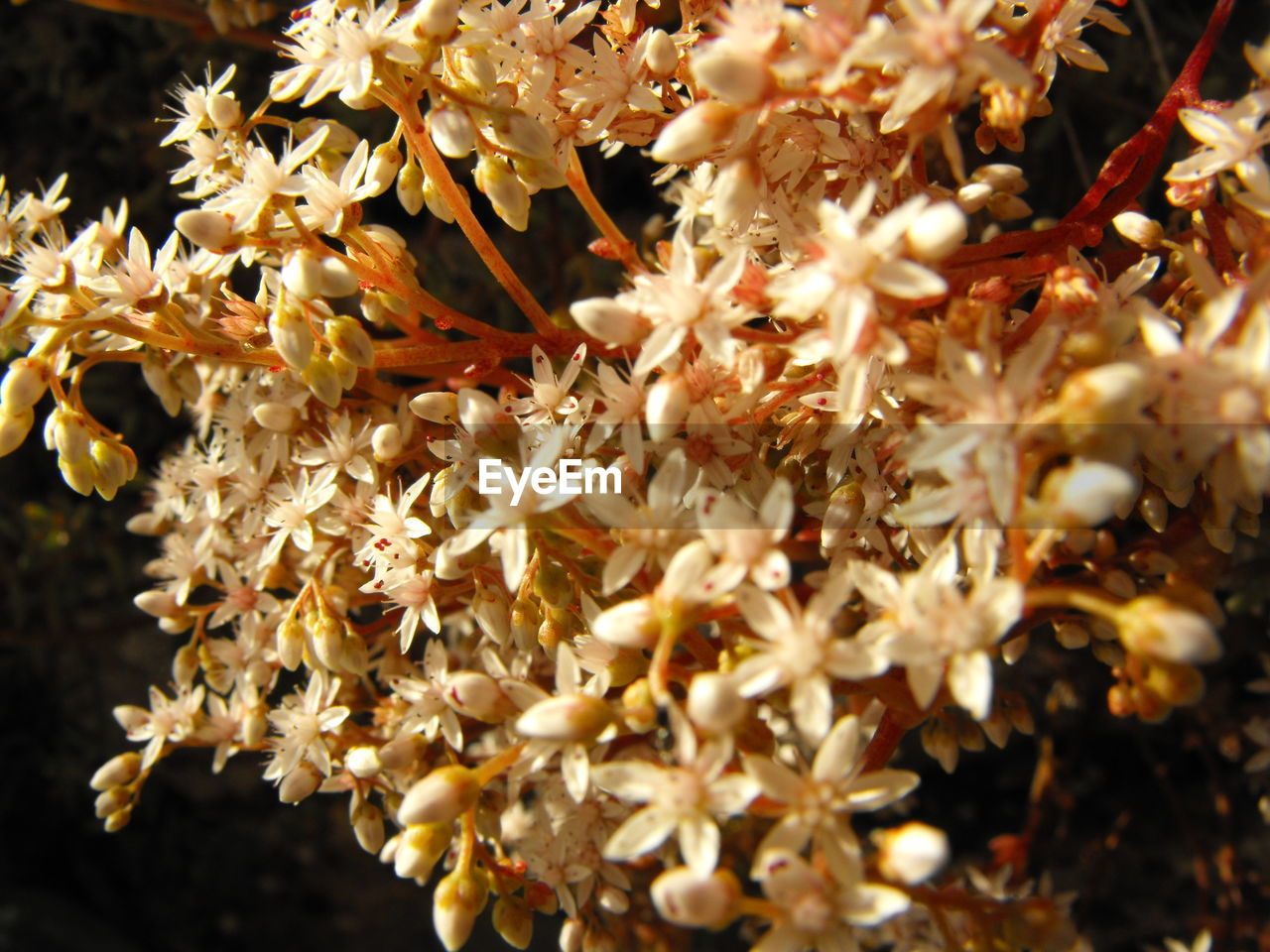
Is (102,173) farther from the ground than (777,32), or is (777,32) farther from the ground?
(777,32)

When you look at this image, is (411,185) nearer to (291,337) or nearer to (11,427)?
(291,337)

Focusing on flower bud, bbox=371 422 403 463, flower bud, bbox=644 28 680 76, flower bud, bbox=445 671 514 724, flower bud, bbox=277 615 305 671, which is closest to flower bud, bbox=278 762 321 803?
flower bud, bbox=277 615 305 671

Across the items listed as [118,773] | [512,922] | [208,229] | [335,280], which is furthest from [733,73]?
[118,773]

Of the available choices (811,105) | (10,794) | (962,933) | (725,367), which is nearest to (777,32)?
(811,105)

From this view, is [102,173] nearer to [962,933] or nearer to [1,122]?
[1,122]

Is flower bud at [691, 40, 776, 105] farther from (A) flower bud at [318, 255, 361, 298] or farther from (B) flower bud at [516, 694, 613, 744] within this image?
(B) flower bud at [516, 694, 613, 744]

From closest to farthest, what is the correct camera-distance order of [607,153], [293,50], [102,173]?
[293,50] → [607,153] → [102,173]
